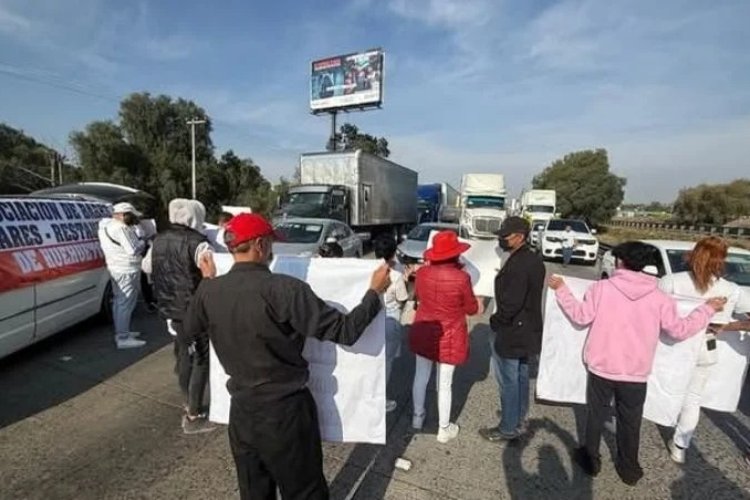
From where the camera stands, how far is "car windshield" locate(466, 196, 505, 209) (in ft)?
75.4

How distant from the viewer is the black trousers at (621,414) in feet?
9.29

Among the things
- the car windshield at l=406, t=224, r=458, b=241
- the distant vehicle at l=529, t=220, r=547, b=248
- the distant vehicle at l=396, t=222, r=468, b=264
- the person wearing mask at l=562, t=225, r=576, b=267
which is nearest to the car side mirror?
the distant vehicle at l=396, t=222, r=468, b=264

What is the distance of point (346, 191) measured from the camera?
15516 mm

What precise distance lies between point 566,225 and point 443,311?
14.6m

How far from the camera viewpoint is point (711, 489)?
2961 mm

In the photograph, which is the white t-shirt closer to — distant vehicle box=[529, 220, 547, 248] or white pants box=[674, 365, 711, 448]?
white pants box=[674, 365, 711, 448]

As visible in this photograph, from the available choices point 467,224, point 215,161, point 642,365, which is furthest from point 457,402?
point 215,161

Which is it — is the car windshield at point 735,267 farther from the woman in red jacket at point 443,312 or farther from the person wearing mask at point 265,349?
the person wearing mask at point 265,349

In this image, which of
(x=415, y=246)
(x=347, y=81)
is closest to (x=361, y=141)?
(x=347, y=81)

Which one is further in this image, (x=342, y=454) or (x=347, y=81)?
(x=347, y=81)

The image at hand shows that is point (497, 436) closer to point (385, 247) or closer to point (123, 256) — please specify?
point (385, 247)

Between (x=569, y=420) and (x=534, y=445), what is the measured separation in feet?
2.16

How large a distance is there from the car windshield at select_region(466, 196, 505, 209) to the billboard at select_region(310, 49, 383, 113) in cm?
1288

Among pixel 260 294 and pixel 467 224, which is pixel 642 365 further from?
pixel 467 224
